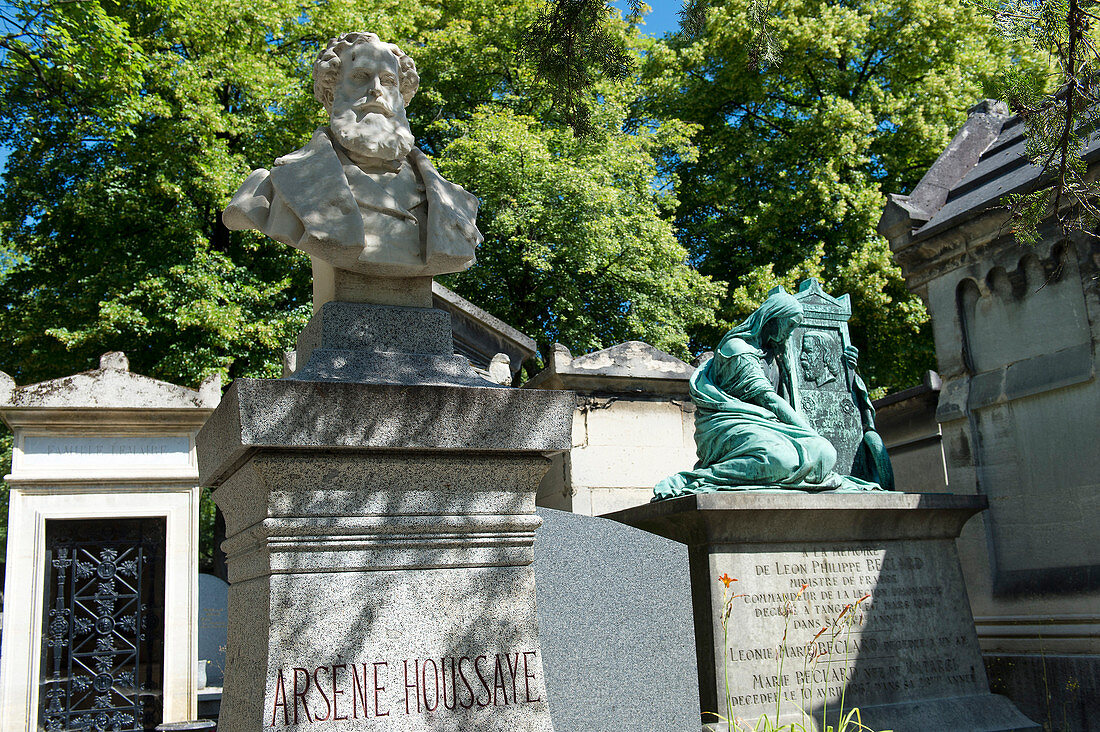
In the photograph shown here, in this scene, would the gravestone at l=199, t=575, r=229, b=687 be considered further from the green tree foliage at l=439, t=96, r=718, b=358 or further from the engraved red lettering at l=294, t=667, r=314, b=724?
the engraved red lettering at l=294, t=667, r=314, b=724

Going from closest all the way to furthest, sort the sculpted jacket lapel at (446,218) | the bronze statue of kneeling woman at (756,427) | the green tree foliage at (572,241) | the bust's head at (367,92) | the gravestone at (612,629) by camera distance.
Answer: the sculpted jacket lapel at (446,218) → the bust's head at (367,92) → the gravestone at (612,629) → the bronze statue of kneeling woman at (756,427) → the green tree foliage at (572,241)

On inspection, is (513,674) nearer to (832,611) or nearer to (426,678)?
(426,678)

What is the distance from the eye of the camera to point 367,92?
3.70m

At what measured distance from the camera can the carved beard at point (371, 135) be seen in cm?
359

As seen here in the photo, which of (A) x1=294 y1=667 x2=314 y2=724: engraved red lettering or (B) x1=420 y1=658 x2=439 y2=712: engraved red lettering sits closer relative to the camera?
(A) x1=294 y1=667 x2=314 y2=724: engraved red lettering

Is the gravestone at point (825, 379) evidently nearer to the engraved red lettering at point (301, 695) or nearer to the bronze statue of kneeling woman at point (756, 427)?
the bronze statue of kneeling woman at point (756, 427)

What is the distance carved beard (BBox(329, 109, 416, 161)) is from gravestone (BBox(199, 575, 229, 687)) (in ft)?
30.5

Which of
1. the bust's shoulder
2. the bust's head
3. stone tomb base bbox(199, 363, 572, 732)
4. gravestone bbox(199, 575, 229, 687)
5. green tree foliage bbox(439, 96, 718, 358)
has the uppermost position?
green tree foliage bbox(439, 96, 718, 358)

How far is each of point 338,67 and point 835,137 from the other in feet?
51.1

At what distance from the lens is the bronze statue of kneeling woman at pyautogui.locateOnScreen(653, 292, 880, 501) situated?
6.26 m

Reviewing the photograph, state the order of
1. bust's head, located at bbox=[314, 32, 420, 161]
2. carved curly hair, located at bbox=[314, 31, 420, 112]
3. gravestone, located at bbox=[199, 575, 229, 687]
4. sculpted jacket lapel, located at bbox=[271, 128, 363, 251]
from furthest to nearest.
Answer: gravestone, located at bbox=[199, 575, 229, 687]
carved curly hair, located at bbox=[314, 31, 420, 112]
bust's head, located at bbox=[314, 32, 420, 161]
sculpted jacket lapel, located at bbox=[271, 128, 363, 251]

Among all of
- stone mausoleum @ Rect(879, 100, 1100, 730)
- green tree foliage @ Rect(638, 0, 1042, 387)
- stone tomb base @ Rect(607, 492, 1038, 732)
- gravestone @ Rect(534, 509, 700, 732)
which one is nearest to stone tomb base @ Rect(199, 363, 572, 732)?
gravestone @ Rect(534, 509, 700, 732)

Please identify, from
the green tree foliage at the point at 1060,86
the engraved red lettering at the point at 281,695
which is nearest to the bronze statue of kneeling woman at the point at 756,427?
the green tree foliage at the point at 1060,86

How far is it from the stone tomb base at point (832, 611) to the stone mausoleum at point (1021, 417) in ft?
2.85
